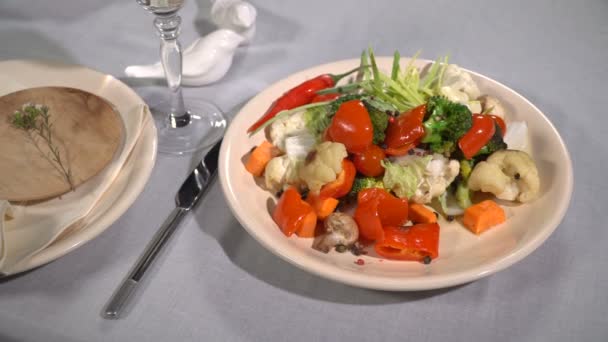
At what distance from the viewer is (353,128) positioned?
1.25m

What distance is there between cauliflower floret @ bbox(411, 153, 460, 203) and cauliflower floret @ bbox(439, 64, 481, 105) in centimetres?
26

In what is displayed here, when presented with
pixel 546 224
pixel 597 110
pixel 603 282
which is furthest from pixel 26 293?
pixel 597 110

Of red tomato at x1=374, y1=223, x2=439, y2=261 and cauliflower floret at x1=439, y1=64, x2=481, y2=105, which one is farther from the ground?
cauliflower floret at x1=439, y1=64, x2=481, y2=105

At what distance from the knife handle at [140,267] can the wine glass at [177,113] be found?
0.31 m

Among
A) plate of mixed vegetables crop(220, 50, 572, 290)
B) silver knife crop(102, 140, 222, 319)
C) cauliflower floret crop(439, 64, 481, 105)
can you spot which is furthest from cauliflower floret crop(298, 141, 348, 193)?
cauliflower floret crop(439, 64, 481, 105)

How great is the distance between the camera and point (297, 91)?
5.05 feet

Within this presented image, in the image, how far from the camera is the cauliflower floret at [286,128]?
144cm

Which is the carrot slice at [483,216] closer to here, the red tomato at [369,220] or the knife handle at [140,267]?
the red tomato at [369,220]

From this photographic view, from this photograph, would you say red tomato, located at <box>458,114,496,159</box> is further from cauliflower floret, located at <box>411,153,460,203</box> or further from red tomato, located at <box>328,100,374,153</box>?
red tomato, located at <box>328,100,374,153</box>

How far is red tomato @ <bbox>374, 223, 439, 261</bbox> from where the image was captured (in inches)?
45.2

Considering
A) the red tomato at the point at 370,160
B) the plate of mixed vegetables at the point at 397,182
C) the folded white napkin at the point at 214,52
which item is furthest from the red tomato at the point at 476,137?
the folded white napkin at the point at 214,52

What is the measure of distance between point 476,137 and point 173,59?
90 cm

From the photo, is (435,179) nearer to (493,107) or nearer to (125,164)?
(493,107)

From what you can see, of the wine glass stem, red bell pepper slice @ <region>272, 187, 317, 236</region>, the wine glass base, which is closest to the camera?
red bell pepper slice @ <region>272, 187, 317, 236</region>
